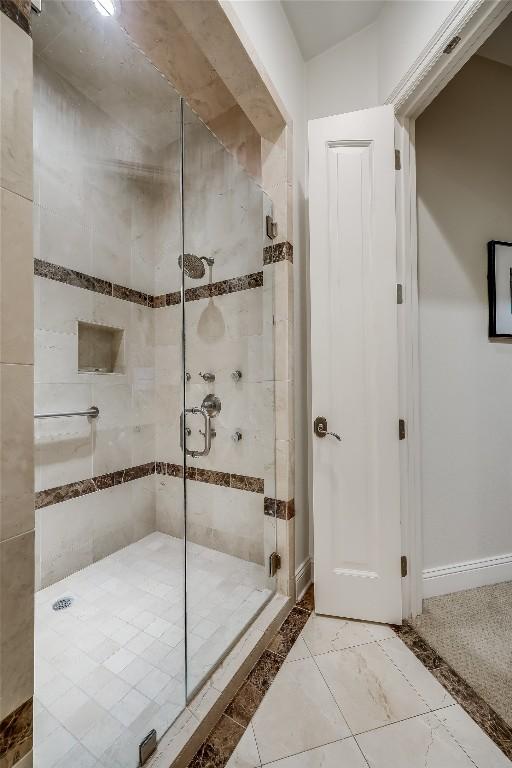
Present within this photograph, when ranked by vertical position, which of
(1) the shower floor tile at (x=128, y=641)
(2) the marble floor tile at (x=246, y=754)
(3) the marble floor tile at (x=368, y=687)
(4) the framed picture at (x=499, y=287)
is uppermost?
(4) the framed picture at (x=499, y=287)

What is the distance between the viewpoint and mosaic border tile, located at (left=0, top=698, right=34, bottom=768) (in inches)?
19.5

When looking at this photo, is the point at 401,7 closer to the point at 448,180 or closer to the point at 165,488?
the point at 448,180

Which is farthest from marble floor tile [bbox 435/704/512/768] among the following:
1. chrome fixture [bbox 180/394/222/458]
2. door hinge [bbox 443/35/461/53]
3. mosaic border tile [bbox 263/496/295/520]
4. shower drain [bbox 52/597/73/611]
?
door hinge [bbox 443/35/461/53]

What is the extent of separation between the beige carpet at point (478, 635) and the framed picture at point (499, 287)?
4.33ft

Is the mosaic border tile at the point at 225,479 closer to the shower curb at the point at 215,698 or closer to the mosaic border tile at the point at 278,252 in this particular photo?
the shower curb at the point at 215,698

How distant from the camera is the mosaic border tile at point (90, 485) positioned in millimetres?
1553

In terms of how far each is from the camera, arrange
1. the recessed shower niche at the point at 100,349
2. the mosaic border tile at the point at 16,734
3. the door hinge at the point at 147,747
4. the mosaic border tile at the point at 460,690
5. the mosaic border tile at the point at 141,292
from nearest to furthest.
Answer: the mosaic border tile at the point at 16,734, the door hinge at the point at 147,747, the mosaic border tile at the point at 460,690, the mosaic border tile at the point at 141,292, the recessed shower niche at the point at 100,349

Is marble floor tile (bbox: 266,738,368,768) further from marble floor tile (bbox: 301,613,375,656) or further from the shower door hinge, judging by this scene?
the shower door hinge

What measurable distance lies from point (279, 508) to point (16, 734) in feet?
3.74

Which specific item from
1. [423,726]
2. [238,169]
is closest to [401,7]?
[238,169]

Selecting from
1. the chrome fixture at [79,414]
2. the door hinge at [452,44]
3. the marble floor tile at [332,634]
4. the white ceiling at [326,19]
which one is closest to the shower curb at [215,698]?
the marble floor tile at [332,634]

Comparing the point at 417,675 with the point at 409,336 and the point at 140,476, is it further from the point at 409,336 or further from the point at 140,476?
the point at 140,476

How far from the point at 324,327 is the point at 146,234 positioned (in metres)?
1.25

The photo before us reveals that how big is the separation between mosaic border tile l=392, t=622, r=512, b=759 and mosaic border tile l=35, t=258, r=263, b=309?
1722 millimetres
